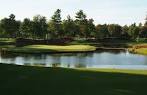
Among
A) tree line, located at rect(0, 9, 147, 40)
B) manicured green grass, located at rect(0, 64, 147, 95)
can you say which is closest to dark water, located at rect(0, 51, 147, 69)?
manicured green grass, located at rect(0, 64, 147, 95)

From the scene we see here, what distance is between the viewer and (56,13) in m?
138

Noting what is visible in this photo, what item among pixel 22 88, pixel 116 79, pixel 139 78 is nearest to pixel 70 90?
pixel 22 88

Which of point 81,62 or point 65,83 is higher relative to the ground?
point 65,83

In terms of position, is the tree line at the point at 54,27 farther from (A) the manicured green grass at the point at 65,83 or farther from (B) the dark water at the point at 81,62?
(A) the manicured green grass at the point at 65,83

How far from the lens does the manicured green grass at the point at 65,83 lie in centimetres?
1544

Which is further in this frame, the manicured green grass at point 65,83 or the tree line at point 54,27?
the tree line at point 54,27

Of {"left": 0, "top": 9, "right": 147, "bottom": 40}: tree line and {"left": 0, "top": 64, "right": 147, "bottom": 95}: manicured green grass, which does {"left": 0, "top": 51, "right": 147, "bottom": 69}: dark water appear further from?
{"left": 0, "top": 9, "right": 147, "bottom": 40}: tree line

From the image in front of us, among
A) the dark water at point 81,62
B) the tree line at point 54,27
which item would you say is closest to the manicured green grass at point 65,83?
the dark water at point 81,62

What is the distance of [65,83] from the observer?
56.5ft

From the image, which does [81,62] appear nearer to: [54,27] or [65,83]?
[65,83]

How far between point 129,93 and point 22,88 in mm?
5009

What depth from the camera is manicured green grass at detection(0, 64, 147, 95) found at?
50.6ft

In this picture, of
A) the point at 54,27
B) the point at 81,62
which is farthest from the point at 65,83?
the point at 54,27

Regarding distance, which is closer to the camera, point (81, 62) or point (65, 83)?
point (65, 83)
